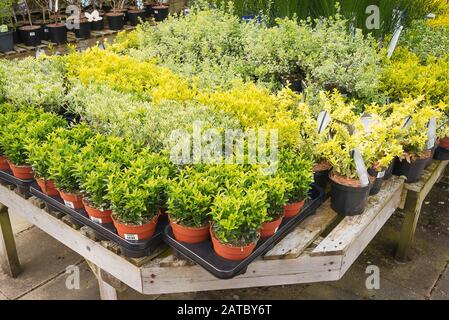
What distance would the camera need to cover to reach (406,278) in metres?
2.66

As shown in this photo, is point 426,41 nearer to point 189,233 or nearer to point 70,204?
point 189,233

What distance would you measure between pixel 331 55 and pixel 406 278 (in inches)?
57.4

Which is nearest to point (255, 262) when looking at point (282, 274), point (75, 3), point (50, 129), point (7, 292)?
point (282, 274)

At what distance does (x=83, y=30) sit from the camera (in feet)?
21.0

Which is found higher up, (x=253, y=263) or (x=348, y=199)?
(x=348, y=199)

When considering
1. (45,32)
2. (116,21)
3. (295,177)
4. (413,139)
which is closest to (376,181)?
(413,139)

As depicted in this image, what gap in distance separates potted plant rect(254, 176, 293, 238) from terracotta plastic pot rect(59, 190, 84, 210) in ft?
2.54

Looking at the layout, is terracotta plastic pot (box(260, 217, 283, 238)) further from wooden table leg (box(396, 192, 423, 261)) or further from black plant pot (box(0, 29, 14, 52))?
black plant pot (box(0, 29, 14, 52))

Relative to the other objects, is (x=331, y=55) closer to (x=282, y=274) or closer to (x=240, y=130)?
(x=240, y=130)

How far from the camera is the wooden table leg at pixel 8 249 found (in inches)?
98.7

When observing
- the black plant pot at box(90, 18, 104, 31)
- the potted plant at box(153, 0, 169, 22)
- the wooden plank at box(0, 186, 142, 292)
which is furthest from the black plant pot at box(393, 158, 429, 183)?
the potted plant at box(153, 0, 169, 22)

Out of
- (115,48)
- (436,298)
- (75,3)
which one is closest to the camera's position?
(436,298)

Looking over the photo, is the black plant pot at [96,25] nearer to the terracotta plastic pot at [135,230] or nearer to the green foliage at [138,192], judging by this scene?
the green foliage at [138,192]

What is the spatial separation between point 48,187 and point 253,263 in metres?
0.97
